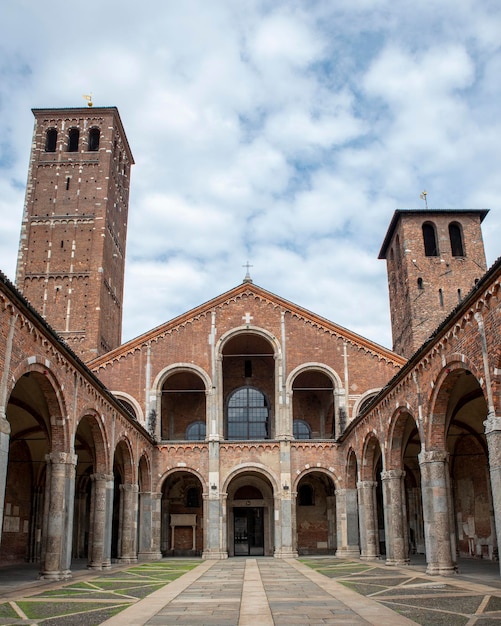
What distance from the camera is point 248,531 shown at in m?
35.0

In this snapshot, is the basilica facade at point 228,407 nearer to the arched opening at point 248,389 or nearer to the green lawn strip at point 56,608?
the arched opening at point 248,389

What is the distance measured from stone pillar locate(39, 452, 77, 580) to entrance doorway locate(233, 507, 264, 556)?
17.7m

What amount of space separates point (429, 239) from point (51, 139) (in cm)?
2821

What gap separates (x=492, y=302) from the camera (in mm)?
13695

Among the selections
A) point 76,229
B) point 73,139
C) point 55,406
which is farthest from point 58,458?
point 73,139

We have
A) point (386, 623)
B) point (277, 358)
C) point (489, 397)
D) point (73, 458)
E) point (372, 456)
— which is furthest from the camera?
point (277, 358)

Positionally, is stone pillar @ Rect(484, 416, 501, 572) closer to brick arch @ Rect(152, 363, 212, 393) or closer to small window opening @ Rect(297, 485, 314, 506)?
brick arch @ Rect(152, 363, 212, 393)

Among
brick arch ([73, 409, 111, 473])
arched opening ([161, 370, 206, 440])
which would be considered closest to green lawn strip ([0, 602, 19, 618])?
brick arch ([73, 409, 111, 473])

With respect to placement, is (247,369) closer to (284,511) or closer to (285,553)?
(284,511)

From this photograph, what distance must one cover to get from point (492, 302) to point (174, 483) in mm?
25331

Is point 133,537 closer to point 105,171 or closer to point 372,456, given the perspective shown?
point 372,456

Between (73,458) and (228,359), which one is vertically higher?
(228,359)

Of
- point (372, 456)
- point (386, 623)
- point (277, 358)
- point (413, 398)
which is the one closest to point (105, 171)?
point (277, 358)

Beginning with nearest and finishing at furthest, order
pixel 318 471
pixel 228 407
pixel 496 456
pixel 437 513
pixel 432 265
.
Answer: pixel 496 456 → pixel 437 513 → pixel 318 471 → pixel 228 407 → pixel 432 265
